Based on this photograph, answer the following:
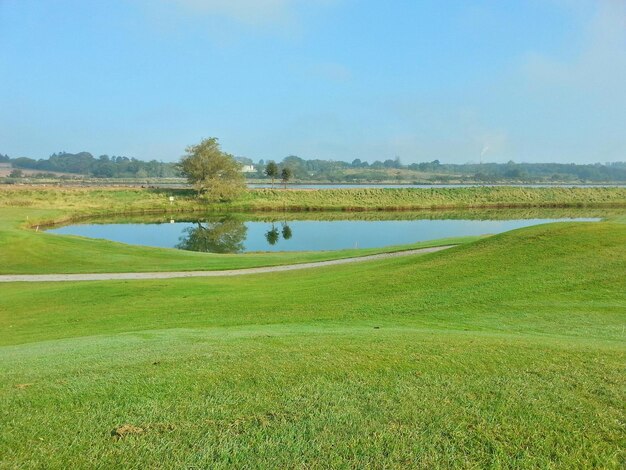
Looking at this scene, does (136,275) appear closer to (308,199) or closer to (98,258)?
(98,258)

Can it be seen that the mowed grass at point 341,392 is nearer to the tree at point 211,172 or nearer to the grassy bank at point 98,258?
the grassy bank at point 98,258

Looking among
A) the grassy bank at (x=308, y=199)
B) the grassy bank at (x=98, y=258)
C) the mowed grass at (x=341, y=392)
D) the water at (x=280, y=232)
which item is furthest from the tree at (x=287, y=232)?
the mowed grass at (x=341, y=392)

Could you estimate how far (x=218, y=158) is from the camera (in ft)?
282

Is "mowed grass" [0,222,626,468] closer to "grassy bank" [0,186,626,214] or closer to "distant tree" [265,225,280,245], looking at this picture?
"distant tree" [265,225,280,245]

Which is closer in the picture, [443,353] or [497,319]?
[443,353]

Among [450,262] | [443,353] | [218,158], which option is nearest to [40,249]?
[450,262]

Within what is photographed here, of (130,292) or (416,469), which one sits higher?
(416,469)

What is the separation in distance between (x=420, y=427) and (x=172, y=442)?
2.27 metres

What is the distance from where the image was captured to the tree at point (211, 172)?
8475 cm

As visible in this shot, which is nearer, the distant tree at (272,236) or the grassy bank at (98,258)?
the grassy bank at (98,258)

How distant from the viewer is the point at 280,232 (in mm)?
57156

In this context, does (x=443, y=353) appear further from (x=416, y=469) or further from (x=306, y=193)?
(x=306, y=193)

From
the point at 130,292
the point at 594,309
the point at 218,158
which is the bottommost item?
the point at 130,292

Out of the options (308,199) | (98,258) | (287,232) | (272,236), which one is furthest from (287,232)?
(308,199)
